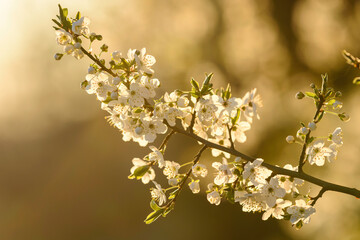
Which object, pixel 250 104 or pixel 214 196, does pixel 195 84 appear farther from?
pixel 214 196

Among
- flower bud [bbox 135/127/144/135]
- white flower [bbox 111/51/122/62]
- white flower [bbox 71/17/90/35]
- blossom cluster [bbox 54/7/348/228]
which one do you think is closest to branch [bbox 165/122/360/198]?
blossom cluster [bbox 54/7/348/228]

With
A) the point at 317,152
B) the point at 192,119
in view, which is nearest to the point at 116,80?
the point at 192,119

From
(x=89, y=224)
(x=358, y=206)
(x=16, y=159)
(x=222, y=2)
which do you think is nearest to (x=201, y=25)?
(x=222, y=2)

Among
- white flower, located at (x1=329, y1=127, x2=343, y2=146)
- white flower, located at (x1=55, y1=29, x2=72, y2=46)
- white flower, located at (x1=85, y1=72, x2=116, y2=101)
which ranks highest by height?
white flower, located at (x1=329, y1=127, x2=343, y2=146)

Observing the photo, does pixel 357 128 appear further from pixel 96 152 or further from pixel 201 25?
pixel 96 152

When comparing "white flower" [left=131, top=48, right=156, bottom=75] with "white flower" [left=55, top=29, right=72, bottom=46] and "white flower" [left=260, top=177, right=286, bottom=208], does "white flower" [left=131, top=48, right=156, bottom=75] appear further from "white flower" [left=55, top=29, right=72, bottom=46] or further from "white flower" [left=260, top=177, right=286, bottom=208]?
"white flower" [left=260, top=177, right=286, bottom=208]

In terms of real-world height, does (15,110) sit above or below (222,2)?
below
